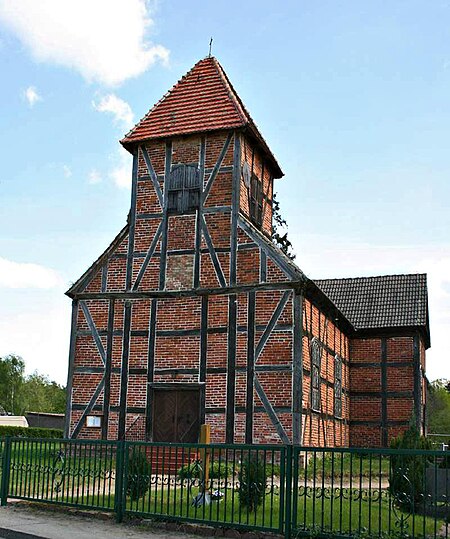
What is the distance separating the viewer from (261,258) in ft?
59.9

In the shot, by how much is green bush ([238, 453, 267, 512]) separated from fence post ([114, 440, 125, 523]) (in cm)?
186

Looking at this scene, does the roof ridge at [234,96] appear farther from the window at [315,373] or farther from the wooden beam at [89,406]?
the wooden beam at [89,406]

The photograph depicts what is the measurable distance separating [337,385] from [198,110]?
9653 mm

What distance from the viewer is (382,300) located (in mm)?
27031

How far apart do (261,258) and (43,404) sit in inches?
2404

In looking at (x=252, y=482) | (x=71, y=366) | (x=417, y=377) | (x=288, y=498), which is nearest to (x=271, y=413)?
(x=71, y=366)

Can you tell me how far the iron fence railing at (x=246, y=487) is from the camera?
8.23m

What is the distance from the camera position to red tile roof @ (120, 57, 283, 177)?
1948 centimetres

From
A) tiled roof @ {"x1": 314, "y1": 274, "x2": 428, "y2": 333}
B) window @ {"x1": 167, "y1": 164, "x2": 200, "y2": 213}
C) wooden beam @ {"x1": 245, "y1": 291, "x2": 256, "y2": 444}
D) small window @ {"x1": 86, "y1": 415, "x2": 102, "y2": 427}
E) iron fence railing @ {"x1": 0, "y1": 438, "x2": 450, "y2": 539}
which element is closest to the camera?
iron fence railing @ {"x1": 0, "y1": 438, "x2": 450, "y2": 539}

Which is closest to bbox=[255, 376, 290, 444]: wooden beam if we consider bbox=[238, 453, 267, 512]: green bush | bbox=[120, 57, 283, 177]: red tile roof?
bbox=[120, 57, 283, 177]: red tile roof

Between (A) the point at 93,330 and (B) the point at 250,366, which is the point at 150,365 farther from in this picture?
(B) the point at 250,366

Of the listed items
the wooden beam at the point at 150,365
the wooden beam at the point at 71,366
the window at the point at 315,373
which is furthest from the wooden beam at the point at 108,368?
the window at the point at 315,373

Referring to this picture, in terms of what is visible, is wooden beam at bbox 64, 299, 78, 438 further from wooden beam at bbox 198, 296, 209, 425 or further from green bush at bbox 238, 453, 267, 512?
green bush at bbox 238, 453, 267, 512

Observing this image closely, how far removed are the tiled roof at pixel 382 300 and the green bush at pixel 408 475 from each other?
576 inches
